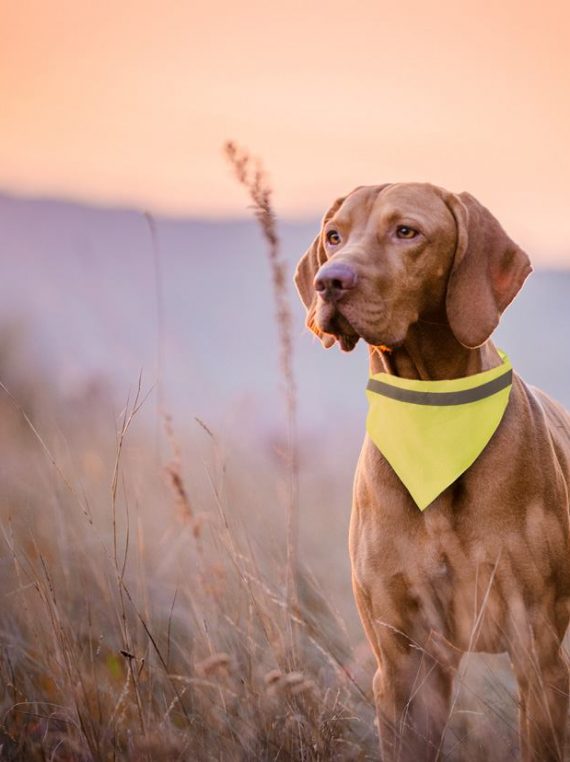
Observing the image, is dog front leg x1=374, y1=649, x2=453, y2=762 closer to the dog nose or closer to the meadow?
the meadow

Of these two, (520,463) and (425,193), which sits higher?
(425,193)

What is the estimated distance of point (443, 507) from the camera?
4.08 metres

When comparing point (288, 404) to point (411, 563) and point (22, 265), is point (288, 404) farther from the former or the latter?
point (22, 265)

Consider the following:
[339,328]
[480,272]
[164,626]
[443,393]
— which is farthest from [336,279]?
[164,626]

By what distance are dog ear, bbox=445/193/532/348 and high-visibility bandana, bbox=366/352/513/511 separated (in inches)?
10.0

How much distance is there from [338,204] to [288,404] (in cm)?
85

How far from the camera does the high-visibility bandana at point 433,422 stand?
4.07m

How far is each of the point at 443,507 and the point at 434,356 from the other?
1.84ft

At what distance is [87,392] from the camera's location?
599 cm

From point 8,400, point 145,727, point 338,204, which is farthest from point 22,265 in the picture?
point 145,727

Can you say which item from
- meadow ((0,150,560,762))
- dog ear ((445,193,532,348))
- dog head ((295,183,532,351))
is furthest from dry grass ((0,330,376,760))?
dog ear ((445,193,532,348))

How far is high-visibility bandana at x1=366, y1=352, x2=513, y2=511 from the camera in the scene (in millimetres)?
4066

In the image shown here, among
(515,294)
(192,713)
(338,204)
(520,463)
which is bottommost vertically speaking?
(192,713)

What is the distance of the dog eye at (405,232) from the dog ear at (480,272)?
182mm
